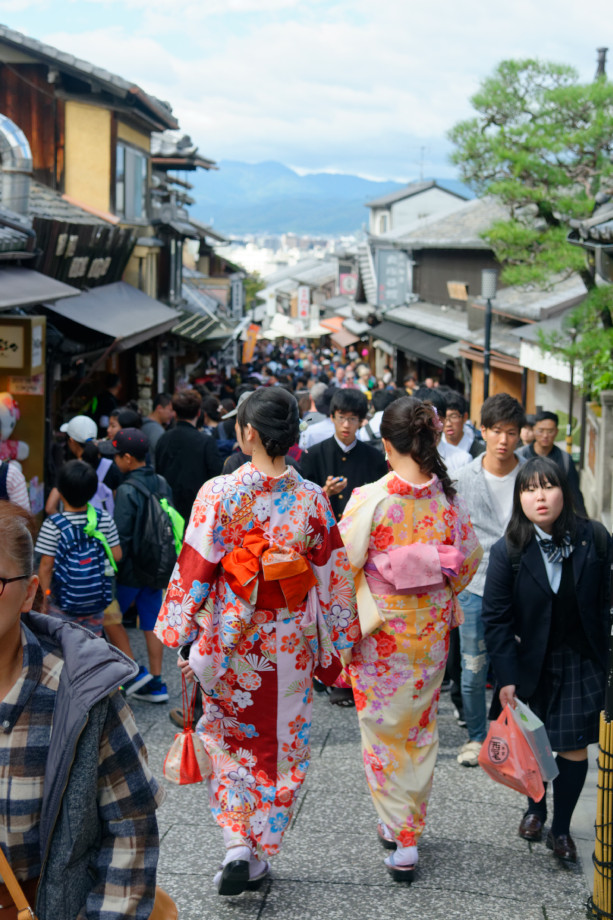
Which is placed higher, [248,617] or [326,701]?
[248,617]

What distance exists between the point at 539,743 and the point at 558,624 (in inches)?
19.5

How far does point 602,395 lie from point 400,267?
78.8 feet

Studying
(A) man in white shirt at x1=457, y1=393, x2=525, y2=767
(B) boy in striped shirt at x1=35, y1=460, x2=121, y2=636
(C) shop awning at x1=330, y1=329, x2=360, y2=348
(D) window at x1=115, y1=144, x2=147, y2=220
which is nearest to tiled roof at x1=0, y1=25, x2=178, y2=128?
(D) window at x1=115, y1=144, x2=147, y2=220

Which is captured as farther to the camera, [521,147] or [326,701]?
[521,147]

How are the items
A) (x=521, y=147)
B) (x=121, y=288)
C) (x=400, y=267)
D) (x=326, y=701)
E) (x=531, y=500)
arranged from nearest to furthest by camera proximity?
(x=531, y=500)
(x=326, y=701)
(x=521, y=147)
(x=121, y=288)
(x=400, y=267)

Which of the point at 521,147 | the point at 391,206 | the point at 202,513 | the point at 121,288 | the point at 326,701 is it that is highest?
the point at 391,206

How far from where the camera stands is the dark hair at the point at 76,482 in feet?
18.1

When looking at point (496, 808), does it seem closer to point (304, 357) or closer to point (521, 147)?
point (521, 147)

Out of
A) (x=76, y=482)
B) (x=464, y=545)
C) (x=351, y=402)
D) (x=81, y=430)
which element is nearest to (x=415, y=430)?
(x=464, y=545)

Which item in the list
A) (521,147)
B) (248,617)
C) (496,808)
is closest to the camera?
(248,617)

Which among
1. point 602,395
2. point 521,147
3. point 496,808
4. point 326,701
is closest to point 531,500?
point 496,808

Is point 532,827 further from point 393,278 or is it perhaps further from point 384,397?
point 393,278

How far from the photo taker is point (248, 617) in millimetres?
3895

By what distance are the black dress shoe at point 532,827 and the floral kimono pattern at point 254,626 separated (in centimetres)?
114
